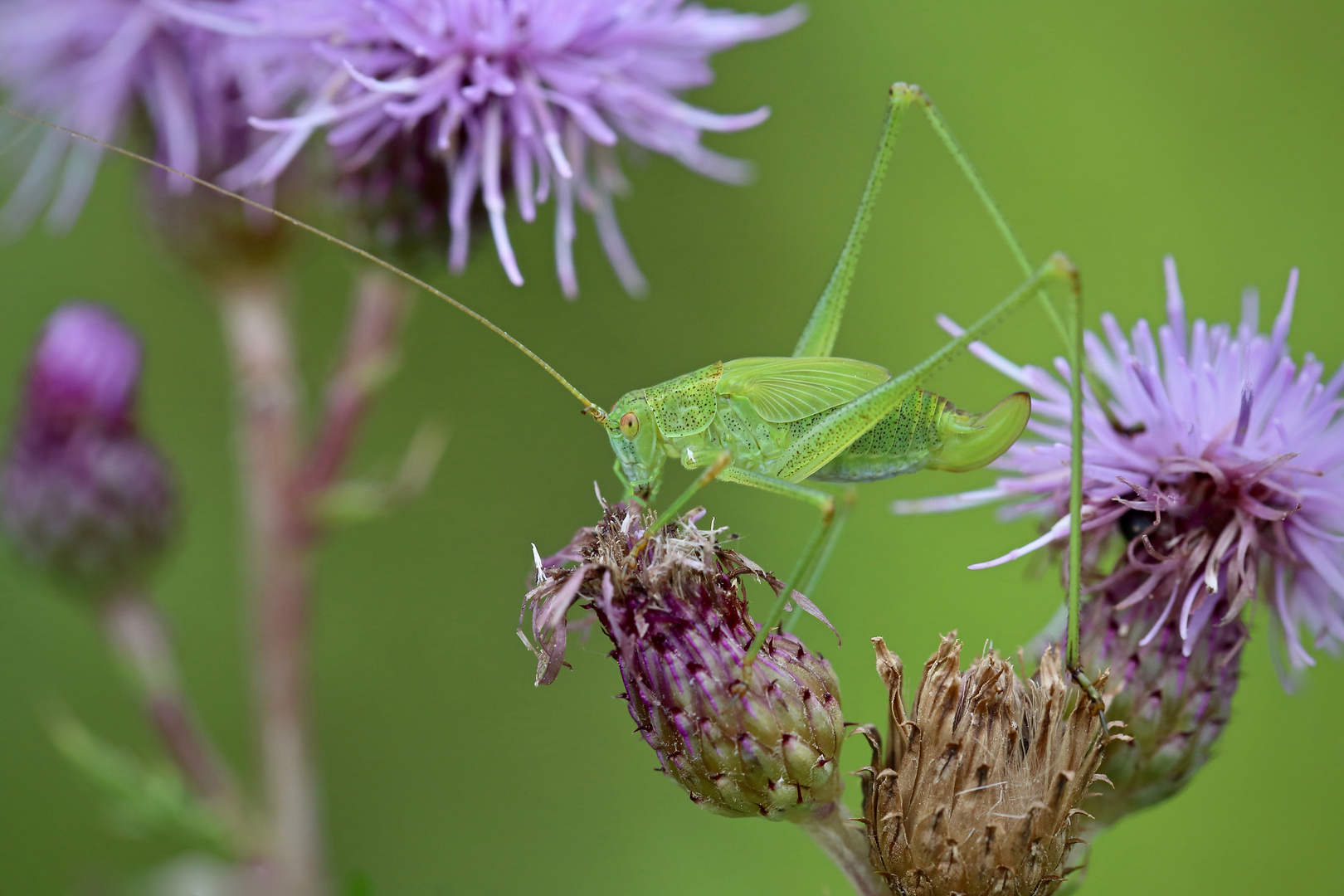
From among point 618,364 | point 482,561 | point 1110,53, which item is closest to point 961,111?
point 1110,53

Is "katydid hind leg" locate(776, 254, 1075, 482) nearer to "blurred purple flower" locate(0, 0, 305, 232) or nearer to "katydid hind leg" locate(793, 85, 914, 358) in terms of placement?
"katydid hind leg" locate(793, 85, 914, 358)

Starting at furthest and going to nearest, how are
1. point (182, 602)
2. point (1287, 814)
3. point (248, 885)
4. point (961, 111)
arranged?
point (961, 111)
point (182, 602)
point (1287, 814)
point (248, 885)

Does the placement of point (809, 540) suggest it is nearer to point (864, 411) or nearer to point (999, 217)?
point (864, 411)

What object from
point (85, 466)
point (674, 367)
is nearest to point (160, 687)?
point (85, 466)

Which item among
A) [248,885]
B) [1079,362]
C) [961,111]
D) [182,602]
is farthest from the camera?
[961,111]

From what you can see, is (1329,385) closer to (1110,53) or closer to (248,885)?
(248,885)

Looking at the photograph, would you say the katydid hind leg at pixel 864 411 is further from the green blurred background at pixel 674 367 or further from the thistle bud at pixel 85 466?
the green blurred background at pixel 674 367

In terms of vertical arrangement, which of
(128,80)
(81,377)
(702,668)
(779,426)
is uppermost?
(128,80)
